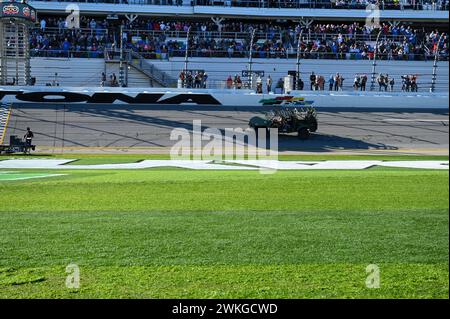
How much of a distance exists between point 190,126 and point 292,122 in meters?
4.40

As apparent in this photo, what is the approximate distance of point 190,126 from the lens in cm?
2580

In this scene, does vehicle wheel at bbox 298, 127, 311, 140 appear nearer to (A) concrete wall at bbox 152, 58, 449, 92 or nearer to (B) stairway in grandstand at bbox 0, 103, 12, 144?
(B) stairway in grandstand at bbox 0, 103, 12, 144

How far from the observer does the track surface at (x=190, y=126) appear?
23.3m

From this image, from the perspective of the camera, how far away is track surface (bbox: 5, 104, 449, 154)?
23.3m

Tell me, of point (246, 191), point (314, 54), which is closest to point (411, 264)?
point (246, 191)

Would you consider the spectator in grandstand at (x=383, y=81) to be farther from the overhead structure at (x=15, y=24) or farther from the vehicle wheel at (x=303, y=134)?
the overhead structure at (x=15, y=24)

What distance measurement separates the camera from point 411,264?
6.02 metres

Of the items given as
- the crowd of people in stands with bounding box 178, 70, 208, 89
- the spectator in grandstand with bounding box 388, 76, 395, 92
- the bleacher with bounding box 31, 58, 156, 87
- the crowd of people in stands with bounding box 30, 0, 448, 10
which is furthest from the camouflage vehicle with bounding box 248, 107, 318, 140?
the crowd of people in stands with bounding box 30, 0, 448, 10

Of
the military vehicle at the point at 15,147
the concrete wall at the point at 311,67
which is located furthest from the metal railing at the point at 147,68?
the military vehicle at the point at 15,147

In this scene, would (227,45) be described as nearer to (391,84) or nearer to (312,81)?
(312,81)

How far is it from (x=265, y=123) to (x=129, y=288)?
19.3 meters

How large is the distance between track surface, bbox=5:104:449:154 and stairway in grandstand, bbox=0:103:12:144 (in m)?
0.25

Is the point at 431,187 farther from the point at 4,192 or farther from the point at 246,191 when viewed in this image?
the point at 4,192

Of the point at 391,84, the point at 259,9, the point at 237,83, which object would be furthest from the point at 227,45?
the point at 391,84
